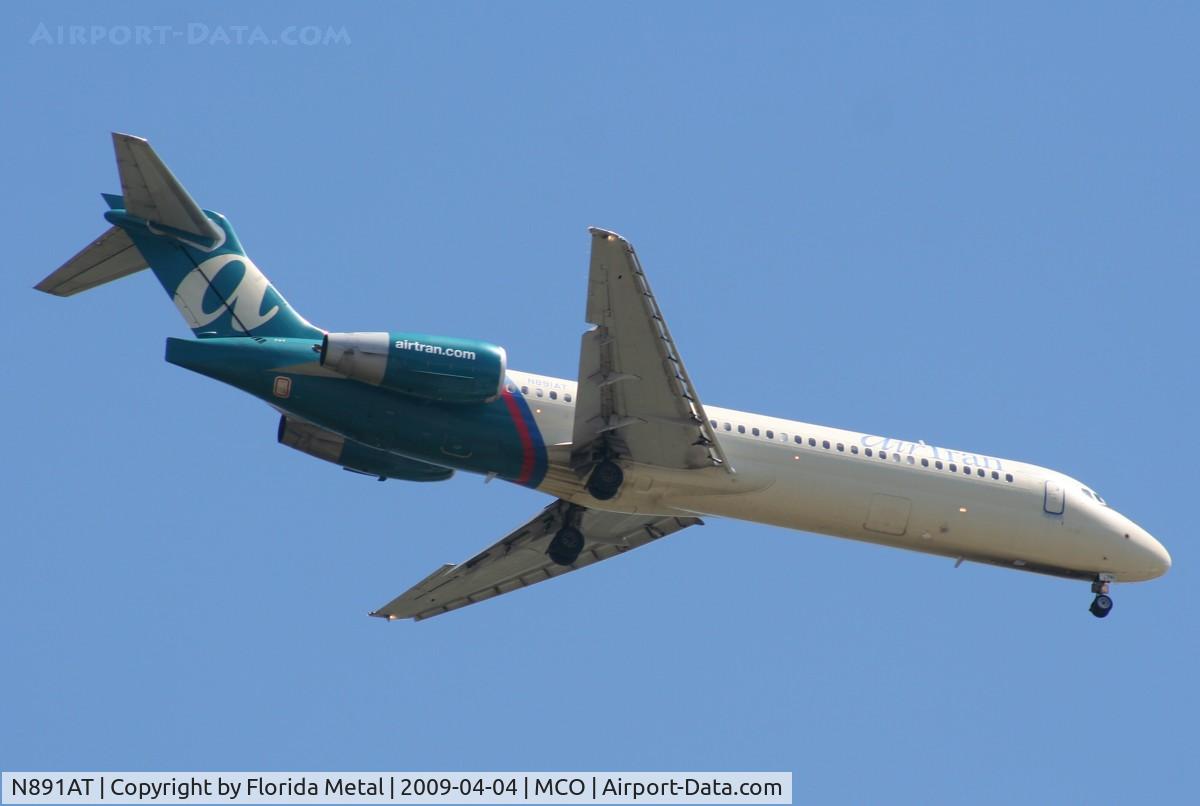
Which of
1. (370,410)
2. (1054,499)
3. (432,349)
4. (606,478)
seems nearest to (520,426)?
(606,478)

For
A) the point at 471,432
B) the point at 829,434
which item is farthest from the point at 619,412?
the point at 829,434

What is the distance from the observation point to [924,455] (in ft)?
101

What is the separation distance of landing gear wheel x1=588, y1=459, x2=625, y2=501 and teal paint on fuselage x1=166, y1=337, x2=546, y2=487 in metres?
0.97

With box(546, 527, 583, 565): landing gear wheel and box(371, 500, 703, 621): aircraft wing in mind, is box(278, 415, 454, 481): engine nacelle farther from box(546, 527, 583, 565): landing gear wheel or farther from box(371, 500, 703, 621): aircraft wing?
box(371, 500, 703, 621): aircraft wing

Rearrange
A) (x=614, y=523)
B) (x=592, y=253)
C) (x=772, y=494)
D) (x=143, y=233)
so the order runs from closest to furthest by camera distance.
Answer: (x=592, y=253) < (x=143, y=233) < (x=772, y=494) < (x=614, y=523)

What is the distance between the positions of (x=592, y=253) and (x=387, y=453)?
6659 millimetres

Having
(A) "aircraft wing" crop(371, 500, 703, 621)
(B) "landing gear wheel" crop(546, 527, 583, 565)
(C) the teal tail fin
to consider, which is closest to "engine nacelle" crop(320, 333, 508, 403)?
(C) the teal tail fin

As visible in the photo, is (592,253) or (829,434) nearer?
(592,253)

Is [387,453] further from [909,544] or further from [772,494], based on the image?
[909,544]

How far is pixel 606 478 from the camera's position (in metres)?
28.8

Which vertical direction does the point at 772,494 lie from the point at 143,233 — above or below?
below

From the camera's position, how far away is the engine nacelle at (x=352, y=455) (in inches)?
1148

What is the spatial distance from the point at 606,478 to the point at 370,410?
4.28 meters

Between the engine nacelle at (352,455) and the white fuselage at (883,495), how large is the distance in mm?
2655
